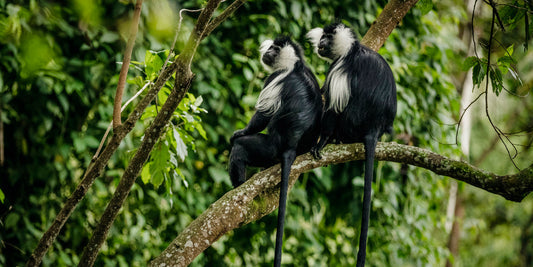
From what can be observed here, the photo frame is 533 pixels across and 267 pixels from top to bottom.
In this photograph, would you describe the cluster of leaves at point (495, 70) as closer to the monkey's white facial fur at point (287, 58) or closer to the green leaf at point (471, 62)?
the green leaf at point (471, 62)

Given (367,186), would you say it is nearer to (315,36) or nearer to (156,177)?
(156,177)

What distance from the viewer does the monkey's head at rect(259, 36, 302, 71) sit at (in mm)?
2357

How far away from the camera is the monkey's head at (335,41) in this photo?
233cm

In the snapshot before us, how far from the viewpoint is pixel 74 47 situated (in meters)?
2.80

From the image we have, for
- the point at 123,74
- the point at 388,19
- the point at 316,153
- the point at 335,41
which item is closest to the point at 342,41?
the point at 335,41

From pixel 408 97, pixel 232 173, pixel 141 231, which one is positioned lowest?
pixel 141 231

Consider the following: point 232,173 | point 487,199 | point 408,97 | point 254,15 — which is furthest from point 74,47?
point 487,199

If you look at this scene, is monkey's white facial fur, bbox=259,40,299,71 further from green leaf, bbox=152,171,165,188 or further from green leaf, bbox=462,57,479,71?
green leaf, bbox=152,171,165,188

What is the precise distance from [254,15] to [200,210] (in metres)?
1.31

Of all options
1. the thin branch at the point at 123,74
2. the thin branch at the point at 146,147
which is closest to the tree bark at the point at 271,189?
the thin branch at the point at 146,147

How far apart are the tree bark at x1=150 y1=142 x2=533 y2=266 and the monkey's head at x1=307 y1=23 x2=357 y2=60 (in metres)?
0.63

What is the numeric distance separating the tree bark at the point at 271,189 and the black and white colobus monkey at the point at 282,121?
0.86ft

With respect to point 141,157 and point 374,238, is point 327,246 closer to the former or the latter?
point 374,238

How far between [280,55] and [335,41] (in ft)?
0.97
